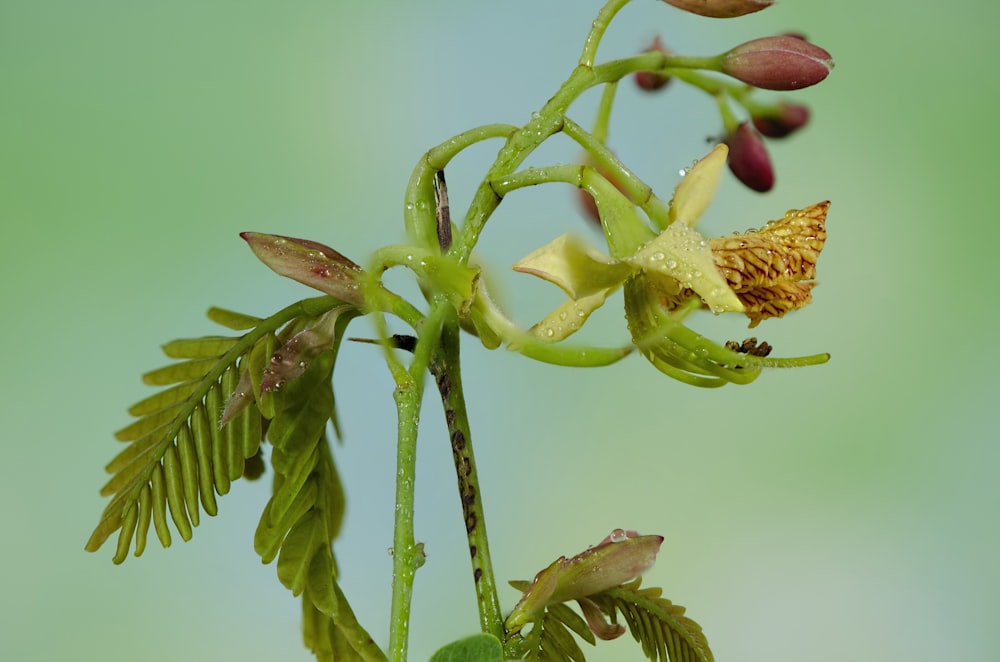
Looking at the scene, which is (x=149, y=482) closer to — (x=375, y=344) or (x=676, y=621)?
(x=375, y=344)

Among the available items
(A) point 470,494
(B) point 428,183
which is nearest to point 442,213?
(B) point 428,183

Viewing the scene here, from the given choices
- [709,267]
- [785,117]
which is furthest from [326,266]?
[785,117]

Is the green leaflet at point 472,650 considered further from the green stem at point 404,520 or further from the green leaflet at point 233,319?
the green leaflet at point 233,319

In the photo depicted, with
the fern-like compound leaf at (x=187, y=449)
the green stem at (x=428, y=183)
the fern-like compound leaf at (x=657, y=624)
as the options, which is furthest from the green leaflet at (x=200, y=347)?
the fern-like compound leaf at (x=657, y=624)

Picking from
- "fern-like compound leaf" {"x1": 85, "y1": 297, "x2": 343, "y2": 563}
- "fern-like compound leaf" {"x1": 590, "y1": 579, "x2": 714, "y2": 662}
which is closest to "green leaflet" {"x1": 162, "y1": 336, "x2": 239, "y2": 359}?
"fern-like compound leaf" {"x1": 85, "y1": 297, "x2": 343, "y2": 563}

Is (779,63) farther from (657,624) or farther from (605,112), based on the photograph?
(657,624)
